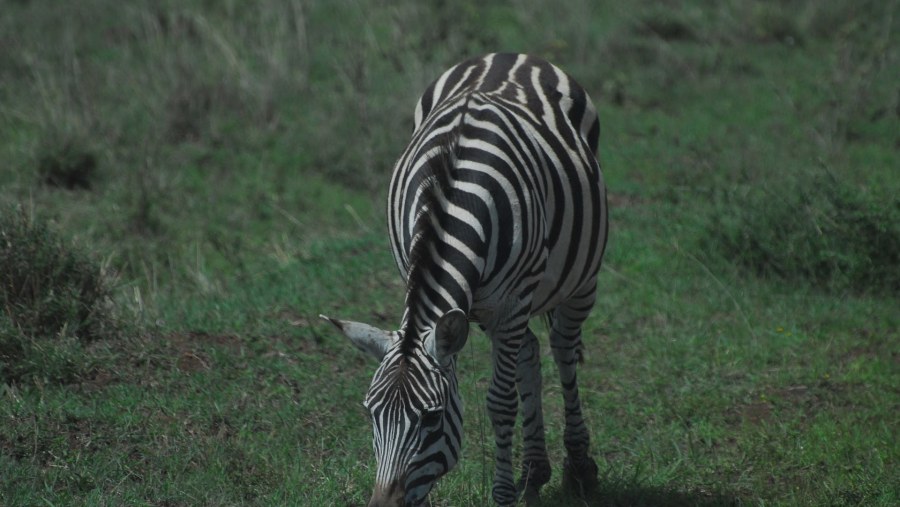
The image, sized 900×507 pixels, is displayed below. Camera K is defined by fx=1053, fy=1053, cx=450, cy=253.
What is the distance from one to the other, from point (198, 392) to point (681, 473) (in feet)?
9.02

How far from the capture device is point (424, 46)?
38.9 ft

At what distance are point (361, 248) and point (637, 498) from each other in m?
3.85

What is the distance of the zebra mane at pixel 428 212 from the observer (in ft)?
13.5

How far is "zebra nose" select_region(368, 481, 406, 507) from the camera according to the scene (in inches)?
150

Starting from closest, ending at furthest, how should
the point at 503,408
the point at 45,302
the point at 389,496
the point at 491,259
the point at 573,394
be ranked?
the point at 389,496 < the point at 491,259 < the point at 503,408 < the point at 573,394 < the point at 45,302

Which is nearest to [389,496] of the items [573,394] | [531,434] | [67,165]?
[531,434]

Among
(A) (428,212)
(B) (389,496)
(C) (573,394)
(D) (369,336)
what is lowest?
(C) (573,394)

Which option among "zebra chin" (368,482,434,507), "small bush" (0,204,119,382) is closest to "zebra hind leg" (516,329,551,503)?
"zebra chin" (368,482,434,507)

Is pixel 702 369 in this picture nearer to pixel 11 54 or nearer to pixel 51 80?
pixel 51 80

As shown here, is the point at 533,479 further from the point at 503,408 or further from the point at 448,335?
the point at 448,335

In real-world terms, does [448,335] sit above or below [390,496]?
above

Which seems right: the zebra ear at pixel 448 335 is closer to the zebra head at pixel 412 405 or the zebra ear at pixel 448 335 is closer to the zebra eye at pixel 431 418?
the zebra head at pixel 412 405

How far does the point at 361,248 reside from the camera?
8.64m

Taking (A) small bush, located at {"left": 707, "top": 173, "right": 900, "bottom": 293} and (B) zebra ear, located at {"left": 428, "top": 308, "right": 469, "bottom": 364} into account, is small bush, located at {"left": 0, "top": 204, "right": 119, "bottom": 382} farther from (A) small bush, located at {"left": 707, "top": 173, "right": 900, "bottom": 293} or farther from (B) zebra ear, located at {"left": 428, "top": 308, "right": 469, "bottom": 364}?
(A) small bush, located at {"left": 707, "top": 173, "right": 900, "bottom": 293}
